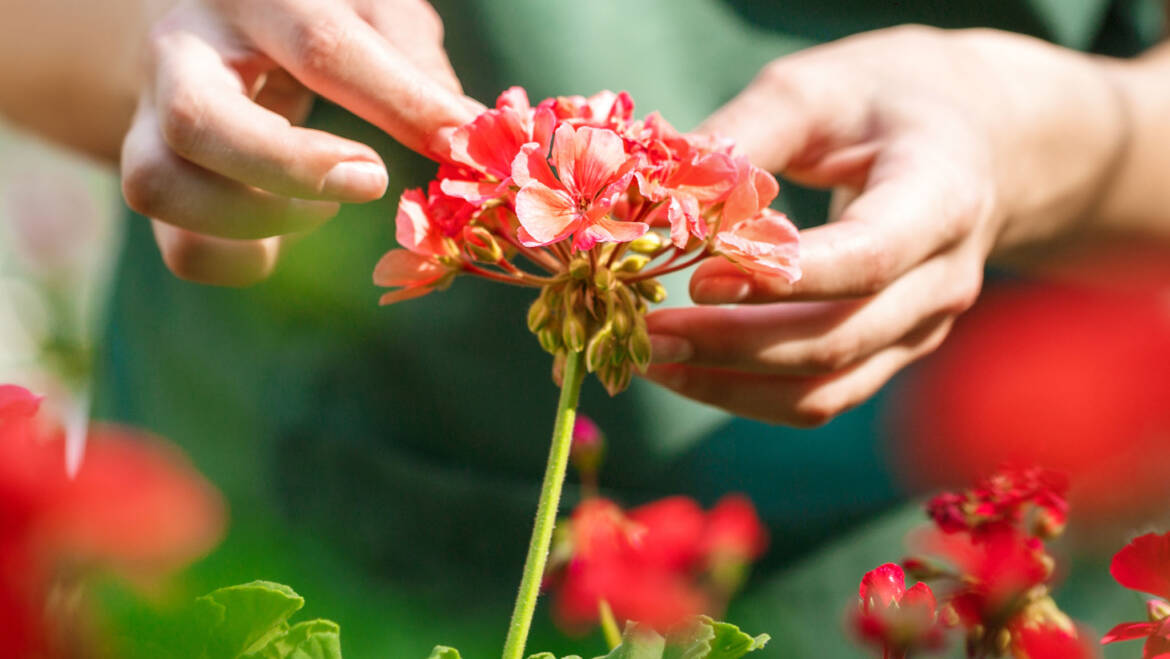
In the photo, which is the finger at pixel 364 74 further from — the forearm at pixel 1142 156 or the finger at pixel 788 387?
the forearm at pixel 1142 156

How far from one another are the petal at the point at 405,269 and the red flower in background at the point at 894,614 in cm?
23

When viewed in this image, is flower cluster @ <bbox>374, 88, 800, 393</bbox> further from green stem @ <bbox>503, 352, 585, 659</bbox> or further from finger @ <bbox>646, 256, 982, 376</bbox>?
finger @ <bbox>646, 256, 982, 376</bbox>

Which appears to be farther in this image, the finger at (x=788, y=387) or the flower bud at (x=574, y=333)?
the finger at (x=788, y=387)

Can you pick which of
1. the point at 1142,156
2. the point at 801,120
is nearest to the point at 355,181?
the point at 801,120

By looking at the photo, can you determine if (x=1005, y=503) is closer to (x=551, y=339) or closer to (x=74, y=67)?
(x=551, y=339)

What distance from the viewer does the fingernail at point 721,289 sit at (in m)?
0.49

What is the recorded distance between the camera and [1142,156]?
103cm

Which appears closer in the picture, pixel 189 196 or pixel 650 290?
pixel 650 290

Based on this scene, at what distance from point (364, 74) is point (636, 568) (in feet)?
1.16

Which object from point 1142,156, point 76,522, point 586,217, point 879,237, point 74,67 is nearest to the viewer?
point 76,522

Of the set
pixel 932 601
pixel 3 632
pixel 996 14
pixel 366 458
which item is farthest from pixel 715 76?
pixel 3 632

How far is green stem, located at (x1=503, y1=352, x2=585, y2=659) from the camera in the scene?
32 centimetres

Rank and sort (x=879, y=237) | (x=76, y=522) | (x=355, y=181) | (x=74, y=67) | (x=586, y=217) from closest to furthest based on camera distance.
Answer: (x=76, y=522), (x=586, y=217), (x=355, y=181), (x=879, y=237), (x=74, y=67)

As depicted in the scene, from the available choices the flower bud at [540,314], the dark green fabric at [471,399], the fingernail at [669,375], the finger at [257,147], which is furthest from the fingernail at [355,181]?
the dark green fabric at [471,399]
